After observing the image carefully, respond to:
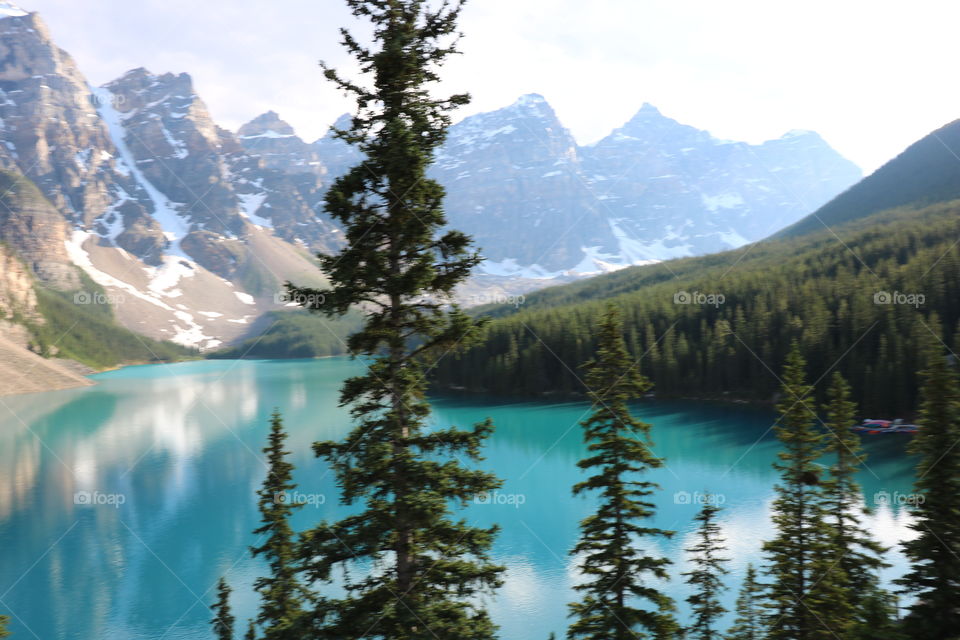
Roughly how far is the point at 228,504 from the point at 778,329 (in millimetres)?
70498

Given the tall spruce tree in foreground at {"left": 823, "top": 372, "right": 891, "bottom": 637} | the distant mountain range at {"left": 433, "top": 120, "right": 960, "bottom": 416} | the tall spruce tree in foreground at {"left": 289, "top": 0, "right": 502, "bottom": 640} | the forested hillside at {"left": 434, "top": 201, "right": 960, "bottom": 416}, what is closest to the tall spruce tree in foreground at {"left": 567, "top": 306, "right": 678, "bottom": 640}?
the tall spruce tree in foreground at {"left": 289, "top": 0, "right": 502, "bottom": 640}

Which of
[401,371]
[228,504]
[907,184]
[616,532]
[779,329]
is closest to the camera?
[401,371]

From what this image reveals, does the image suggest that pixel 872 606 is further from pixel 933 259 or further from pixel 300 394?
pixel 300 394

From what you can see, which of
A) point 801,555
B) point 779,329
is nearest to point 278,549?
point 801,555

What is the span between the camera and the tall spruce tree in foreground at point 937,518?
35.3 ft

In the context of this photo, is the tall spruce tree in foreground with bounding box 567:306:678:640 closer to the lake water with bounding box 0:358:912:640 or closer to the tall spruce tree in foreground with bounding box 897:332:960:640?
the tall spruce tree in foreground with bounding box 897:332:960:640

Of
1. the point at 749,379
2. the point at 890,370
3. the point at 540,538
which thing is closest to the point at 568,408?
the point at 749,379

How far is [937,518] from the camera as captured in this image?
11977 mm

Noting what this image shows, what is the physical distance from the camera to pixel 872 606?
9.59 m

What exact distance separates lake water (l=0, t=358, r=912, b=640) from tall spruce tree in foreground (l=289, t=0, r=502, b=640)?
29.4ft

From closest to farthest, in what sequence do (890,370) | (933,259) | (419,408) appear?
1. (419,408)
2. (890,370)
3. (933,259)

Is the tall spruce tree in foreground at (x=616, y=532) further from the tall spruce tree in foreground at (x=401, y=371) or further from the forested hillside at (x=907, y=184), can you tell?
the forested hillside at (x=907, y=184)

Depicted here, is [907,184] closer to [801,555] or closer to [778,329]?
[778,329]

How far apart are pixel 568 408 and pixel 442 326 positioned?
2975 inches
